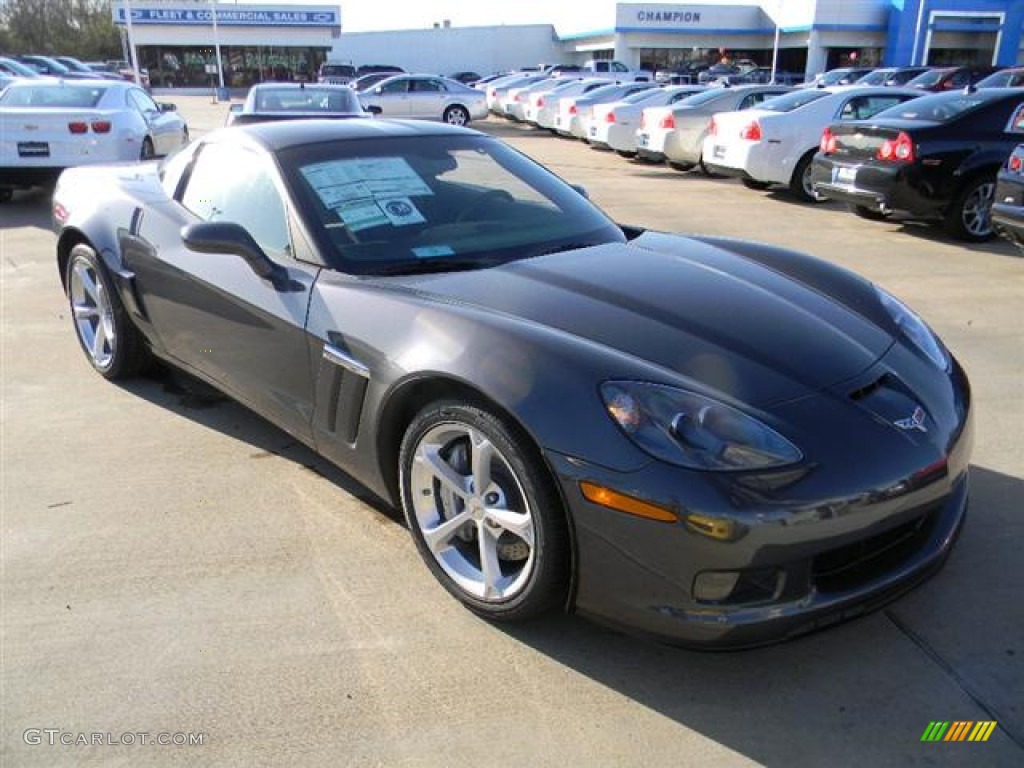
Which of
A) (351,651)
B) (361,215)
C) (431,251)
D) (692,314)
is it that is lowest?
(351,651)

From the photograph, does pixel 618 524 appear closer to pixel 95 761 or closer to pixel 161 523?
pixel 95 761

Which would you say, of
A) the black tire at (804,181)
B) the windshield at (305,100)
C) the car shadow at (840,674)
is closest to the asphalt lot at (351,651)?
the car shadow at (840,674)

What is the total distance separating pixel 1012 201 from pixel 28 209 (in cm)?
1079

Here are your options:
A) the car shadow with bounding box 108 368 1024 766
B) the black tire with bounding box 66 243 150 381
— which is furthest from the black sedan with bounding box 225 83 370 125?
the car shadow with bounding box 108 368 1024 766

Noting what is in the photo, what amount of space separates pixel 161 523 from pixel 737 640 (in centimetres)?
223

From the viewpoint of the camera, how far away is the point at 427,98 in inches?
962

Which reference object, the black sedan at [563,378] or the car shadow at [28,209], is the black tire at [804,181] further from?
the car shadow at [28,209]

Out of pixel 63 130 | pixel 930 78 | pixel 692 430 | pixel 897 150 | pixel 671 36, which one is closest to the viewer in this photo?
pixel 692 430

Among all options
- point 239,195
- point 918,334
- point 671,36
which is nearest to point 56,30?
point 671,36

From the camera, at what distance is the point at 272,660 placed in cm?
255

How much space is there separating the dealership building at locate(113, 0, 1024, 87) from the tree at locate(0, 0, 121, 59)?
44.4 ft

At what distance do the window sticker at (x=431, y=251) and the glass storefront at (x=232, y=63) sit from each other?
56.6 m

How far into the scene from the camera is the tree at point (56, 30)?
68.1 meters

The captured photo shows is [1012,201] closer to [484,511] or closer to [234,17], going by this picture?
[484,511]
